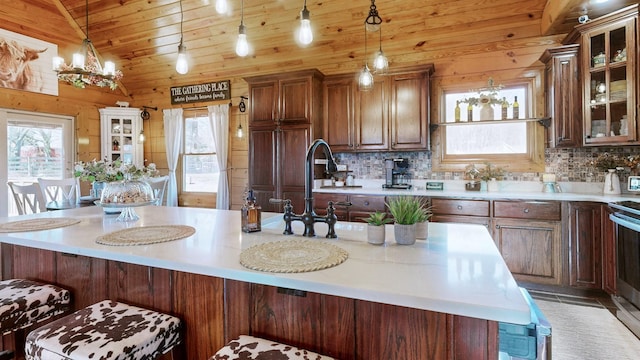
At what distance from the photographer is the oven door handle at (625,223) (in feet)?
7.32

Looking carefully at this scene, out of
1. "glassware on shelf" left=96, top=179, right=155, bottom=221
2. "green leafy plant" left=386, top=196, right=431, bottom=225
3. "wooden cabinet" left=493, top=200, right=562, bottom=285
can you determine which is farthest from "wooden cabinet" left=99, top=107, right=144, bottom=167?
"wooden cabinet" left=493, top=200, right=562, bottom=285

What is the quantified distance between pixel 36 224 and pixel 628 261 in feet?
13.1

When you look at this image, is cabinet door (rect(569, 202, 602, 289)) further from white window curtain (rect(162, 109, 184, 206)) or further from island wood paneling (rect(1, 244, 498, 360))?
white window curtain (rect(162, 109, 184, 206))

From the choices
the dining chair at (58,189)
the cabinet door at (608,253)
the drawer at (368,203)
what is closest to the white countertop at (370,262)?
the drawer at (368,203)

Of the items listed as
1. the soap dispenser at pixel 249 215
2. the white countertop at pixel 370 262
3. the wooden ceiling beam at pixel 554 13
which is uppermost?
the wooden ceiling beam at pixel 554 13

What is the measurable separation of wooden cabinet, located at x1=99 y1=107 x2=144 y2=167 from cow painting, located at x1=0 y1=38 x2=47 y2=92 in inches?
38.3

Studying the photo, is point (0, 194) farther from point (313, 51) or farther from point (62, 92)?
point (313, 51)

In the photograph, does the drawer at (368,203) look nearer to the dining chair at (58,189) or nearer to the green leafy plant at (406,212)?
the green leafy plant at (406,212)

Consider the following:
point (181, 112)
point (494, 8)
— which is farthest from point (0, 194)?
point (494, 8)

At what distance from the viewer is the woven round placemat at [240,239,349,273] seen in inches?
40.5

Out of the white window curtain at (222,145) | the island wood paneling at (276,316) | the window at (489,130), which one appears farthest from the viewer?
the white window curtain at (222,145)

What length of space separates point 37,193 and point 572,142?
18.7 ft

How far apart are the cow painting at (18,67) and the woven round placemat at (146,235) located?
4381mm

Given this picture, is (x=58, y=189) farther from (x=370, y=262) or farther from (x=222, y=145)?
(x=370, y=262)
